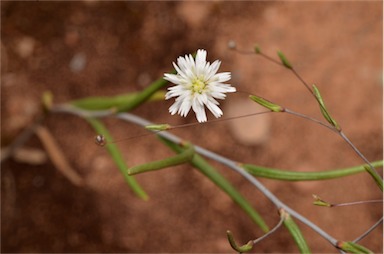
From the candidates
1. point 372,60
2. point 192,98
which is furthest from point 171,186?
point 192,98

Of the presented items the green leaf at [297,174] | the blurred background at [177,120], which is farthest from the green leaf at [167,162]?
the blurred background at [177,120]

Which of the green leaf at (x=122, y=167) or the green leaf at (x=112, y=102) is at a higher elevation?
the green leaf at (x=112, y=102)

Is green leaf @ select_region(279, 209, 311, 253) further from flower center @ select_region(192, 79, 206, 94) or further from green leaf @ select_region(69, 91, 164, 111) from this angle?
green leaf @ select_region(69, 91, 164, 111)

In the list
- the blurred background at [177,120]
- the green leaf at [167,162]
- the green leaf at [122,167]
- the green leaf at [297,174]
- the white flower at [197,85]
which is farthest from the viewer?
the blurred background at [177,120]

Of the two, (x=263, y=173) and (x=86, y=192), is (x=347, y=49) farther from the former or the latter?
(x=86, y=192)

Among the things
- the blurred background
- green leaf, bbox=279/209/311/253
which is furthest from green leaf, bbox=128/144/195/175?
the blurred background

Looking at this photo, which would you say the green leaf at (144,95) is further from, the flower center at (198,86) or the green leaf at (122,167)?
the flower center at (198,86)

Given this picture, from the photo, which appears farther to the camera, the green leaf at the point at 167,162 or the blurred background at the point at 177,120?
the blurred background at the point at 177,120

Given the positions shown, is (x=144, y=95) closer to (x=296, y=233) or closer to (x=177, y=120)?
(x=296, y=233)
